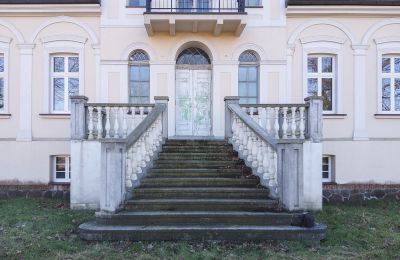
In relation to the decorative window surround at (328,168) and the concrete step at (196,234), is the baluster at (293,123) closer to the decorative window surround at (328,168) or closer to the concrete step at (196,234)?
the decorative window surround at (328,168)

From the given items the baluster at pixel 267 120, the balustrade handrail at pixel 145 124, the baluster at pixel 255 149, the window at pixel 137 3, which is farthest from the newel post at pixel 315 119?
the window at pixel 137 3

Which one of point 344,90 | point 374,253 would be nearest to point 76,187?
point 374,253

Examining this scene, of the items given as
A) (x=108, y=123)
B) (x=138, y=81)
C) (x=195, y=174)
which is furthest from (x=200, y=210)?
(x=138, y=81)

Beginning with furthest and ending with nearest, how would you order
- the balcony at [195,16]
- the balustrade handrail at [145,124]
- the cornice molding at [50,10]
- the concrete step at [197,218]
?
the cornice molding at [50,10], the balcony at [195,16], the balustrade handrail at [145,124], the concrete step at [197,218]

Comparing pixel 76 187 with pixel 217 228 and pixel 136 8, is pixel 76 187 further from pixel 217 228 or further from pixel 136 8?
pixel 136 8

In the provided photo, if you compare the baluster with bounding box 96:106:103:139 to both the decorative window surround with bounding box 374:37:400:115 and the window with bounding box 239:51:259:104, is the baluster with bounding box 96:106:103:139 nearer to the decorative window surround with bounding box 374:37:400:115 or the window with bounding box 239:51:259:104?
the window with bounding box 239:51:259:104

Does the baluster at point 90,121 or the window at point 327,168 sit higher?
the baluster at point 90,121

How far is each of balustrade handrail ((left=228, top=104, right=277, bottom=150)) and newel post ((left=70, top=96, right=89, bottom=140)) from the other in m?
4.01

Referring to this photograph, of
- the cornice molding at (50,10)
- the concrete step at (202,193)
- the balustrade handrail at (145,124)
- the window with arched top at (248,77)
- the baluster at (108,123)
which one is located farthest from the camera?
the window with arched top at (248,77)

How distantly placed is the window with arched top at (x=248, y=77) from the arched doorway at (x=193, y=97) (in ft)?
3.54

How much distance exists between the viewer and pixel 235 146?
11.1 m

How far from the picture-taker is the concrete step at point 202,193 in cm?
870

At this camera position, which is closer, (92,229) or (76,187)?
(92,229)

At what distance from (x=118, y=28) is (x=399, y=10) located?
9119 millimetres
